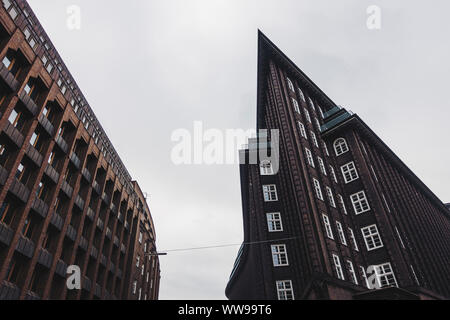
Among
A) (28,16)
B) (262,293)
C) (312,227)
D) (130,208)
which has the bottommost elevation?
(262,293)

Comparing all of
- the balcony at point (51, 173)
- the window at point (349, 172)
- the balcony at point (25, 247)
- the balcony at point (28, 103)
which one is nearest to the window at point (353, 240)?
the window at point (349, 172)

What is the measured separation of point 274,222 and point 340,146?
13.4 meters

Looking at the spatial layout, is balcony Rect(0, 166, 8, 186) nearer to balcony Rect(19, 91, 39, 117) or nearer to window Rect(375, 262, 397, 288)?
balcony Rect(19, 91, 39, 117)

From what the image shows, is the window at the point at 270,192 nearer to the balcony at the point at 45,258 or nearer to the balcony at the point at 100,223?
the balcony at the point at 100,223

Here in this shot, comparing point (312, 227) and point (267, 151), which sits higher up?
point (267, 151)

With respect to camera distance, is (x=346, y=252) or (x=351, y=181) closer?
(x=346, y=252)

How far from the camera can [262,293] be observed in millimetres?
31484

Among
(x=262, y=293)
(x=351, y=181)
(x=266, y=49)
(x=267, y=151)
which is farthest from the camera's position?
(x=266, y=49)

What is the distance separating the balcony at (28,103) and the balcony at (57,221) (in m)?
9.25

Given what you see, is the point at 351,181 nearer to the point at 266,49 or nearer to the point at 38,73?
the point at 266,49

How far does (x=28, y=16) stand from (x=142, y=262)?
128 feet

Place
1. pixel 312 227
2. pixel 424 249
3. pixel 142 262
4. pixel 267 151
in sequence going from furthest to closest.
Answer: pixel 142 262
pixel 267 151
pixel 424 249
pixel 312 227
